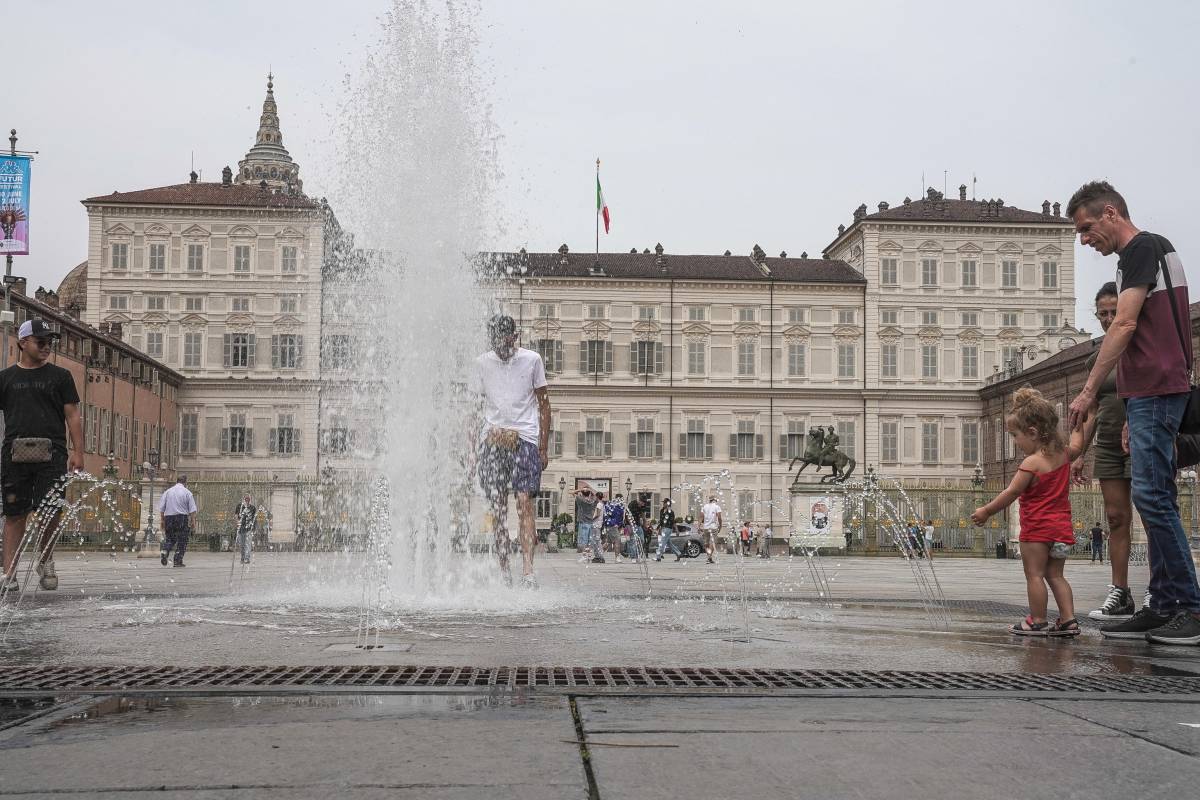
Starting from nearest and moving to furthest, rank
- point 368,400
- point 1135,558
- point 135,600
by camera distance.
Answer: point 135,600
point 368,400
point 1135,558

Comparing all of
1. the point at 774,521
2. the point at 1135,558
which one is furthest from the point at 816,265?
the point at 1135,558

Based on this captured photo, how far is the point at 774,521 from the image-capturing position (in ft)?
190

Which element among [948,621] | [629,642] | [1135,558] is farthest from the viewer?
[1135,558]

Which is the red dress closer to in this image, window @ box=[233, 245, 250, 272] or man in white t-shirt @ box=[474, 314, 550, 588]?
man in white t-shirt @ box=[474, 314, 550, 588]

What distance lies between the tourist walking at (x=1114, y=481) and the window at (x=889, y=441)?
55.1 m

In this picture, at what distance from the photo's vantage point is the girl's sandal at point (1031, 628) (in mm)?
5418

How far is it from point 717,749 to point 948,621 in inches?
160

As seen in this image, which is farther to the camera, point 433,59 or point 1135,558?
point 1135,558

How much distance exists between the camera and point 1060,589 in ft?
18.3

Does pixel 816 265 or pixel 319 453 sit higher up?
pixel 816 265

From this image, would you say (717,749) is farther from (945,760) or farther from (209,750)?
(209,750)

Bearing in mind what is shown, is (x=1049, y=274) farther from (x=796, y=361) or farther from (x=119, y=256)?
(x=119, y=256)

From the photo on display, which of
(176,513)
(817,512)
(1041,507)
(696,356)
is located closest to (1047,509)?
(1041,507)

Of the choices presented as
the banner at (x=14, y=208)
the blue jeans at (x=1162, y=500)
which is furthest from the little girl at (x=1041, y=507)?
the banner at (x=14, y=208)
